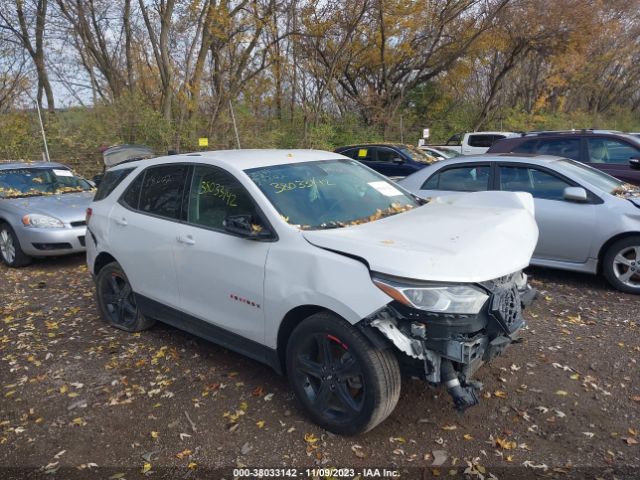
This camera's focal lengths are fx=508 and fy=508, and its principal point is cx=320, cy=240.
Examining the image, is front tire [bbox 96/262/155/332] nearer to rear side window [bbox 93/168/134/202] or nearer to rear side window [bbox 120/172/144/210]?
rear side window [bbox 120/172/144/210]

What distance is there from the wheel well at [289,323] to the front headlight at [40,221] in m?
5.36

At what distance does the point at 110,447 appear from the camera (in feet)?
10.3

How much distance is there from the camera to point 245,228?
332 centimetres

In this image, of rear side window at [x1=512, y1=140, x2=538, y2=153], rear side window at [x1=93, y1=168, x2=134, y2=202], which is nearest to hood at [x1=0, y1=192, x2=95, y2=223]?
rear side window at [x1=93, y1=168, x2=134, y2=202]

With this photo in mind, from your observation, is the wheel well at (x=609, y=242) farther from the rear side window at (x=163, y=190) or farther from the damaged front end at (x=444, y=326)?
the rear side window at (x=163, y=190)

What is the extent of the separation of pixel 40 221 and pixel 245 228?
5394 millimetres

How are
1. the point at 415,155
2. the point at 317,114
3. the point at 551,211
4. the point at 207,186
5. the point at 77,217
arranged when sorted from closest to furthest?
the point at 207,186 → the point at 551,211 → the point at 77,217 → the point at 415,155 → the point at 317,114

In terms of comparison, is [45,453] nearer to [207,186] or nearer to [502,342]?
[207,186]

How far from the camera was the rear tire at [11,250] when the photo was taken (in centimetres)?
751

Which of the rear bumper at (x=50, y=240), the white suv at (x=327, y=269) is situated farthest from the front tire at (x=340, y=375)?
the rear bumper at (x=50, y=240)

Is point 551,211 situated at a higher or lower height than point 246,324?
higher

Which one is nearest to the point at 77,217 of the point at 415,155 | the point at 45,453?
the point at 45,453

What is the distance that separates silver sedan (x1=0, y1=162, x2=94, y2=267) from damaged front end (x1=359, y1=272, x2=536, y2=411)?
19.7 feet

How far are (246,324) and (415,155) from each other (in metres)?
11.1
